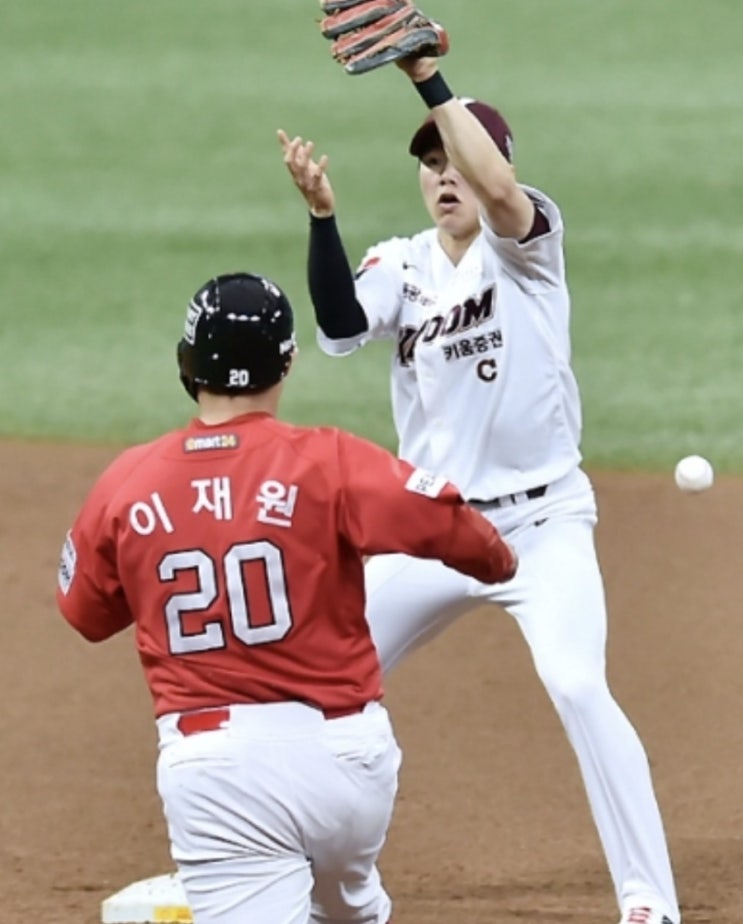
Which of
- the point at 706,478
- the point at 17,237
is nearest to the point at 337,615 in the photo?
the point at 706,478

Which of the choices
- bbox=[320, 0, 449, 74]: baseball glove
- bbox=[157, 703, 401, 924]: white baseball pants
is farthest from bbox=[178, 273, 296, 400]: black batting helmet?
bbox=[320, 0, 449, 74]: baseball glove

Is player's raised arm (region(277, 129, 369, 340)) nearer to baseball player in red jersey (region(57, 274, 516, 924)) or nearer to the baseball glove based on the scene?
the baseball glove

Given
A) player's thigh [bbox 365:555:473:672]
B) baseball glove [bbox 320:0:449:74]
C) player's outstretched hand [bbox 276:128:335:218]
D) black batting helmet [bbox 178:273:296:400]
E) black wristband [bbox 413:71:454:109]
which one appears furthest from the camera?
player's thigh [bbox 365:555:473:672]

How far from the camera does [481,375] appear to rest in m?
4.97

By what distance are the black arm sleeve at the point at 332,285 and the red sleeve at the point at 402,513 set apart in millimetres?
1285

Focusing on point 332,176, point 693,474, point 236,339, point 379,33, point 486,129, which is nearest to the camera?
point 236,339

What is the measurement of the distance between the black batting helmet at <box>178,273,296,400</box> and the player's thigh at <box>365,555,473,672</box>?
1.19m

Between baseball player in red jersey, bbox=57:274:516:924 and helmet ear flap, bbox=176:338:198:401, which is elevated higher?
helmet ear flap, bbox=176:338:198:401

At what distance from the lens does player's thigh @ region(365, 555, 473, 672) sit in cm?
492

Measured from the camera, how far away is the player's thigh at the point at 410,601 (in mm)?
4922

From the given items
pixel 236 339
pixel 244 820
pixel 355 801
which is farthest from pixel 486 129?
pixel 244 820

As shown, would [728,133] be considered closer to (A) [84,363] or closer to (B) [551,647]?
(A) [84,363]

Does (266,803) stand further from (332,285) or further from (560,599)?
(332,285)

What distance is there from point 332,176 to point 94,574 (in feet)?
30.1
